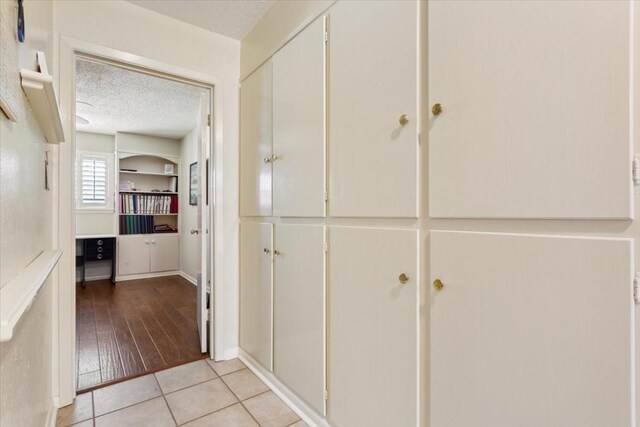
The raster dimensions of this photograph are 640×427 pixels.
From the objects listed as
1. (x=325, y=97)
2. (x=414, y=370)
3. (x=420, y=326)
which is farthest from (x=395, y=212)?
(x=325, y=97)

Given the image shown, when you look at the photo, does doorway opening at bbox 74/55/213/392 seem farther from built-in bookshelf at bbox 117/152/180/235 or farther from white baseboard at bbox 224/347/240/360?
white baseboard at bbox 224/347/240/360

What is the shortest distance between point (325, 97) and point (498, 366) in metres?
1.25

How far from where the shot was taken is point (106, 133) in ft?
16.1

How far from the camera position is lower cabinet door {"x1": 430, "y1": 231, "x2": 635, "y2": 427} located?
690mm

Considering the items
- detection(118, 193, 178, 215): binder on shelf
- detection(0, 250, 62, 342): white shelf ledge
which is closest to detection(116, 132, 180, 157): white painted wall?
detection(118, 193, 178, 215): binder on shelf

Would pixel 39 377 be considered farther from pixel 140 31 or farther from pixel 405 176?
pixel 140 31

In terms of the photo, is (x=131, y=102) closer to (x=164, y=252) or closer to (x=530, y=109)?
(x=164, y=252)

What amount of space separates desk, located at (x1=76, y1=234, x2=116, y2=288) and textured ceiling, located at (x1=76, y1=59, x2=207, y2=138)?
1619 mm

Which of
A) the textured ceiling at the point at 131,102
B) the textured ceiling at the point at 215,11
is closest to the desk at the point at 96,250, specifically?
the textured ceiling at the point at 131,102

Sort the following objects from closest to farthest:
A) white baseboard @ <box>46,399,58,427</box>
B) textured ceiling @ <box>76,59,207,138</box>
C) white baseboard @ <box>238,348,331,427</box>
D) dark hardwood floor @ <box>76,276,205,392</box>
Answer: white baseboard @ <box>46,399,58,427</box> → white baseboard @ <box>238,348,331,427</box> → dark hardwood floor @ <box>76,276,205,392</box> → textured ceiling @ <box>76,59,207,138</box>

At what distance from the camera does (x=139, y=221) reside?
4941 millimetres

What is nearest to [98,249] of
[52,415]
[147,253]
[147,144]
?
[147,253]

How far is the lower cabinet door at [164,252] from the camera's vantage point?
4992mm

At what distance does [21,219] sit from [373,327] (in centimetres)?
119
